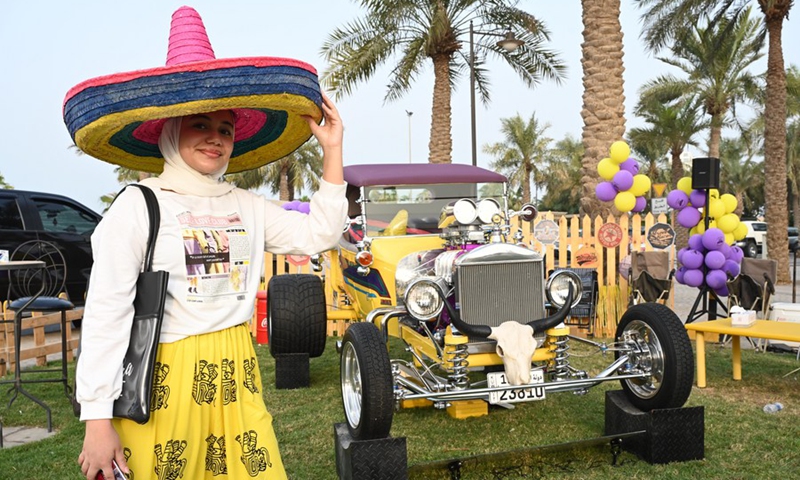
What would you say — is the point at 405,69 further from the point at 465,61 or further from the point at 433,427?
the point at 433,427

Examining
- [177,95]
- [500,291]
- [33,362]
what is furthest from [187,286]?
[33,362]

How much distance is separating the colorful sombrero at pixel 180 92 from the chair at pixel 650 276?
279 inches

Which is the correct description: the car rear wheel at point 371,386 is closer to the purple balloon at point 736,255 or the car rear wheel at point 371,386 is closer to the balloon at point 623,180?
the purple balloon at point 736,255

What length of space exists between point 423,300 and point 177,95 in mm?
2702

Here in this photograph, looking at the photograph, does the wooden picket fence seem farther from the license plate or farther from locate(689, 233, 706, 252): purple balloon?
the license plate

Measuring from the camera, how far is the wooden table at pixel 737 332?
536cm

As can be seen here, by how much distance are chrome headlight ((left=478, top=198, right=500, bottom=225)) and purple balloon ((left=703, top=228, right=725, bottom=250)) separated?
3.98 metres

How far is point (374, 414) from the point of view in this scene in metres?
3.55

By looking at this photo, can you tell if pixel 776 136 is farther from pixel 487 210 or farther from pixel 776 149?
pixel 487 210

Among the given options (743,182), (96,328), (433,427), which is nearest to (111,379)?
(96,328)

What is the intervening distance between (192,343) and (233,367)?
0.15m

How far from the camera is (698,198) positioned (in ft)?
26.3

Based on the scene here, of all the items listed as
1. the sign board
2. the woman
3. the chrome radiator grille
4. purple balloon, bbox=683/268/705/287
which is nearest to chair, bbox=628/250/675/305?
purple balloon, bbox=683/268/705/287

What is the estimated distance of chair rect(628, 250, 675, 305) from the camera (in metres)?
8.26
